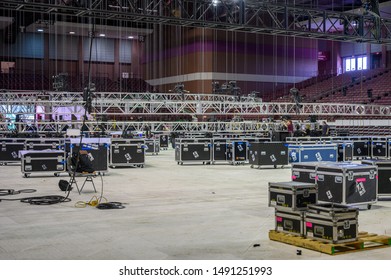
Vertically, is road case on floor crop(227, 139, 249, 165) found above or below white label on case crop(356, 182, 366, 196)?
above

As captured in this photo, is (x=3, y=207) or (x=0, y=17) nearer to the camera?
(x=3, y=207)

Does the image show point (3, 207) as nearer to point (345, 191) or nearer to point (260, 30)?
point (345, 191)

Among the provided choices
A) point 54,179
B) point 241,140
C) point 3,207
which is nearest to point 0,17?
point 241,140

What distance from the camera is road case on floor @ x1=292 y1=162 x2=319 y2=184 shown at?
1241 centimetres

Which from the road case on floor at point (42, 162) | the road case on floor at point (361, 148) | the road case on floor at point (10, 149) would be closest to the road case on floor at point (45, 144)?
the road case on floor at point (10, 149)

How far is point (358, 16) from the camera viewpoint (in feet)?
81.8

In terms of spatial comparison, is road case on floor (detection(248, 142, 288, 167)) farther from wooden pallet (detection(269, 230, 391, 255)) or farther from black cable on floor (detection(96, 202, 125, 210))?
wooden pallet (detection(269, 230, 391, 255))

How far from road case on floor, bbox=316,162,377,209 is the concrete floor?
35 centimetres

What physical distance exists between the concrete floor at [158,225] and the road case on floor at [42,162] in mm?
1477

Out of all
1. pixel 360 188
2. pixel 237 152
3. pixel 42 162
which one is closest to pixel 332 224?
pixel 360 188

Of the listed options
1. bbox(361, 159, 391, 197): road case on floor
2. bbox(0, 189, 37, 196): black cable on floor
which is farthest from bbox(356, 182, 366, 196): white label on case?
bbox(0, 189, 37, 196): black cable on floor

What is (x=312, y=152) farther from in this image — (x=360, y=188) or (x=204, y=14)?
(x=360, y=188)

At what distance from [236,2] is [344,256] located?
15.6 metres

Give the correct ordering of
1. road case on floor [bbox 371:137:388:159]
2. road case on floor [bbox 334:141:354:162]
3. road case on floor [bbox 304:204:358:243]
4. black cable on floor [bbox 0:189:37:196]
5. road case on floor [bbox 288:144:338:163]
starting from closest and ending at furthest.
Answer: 1. road case on floor [bbox 304:204:358:243]
2. black cable on floor [bbox 0:189:37:196]
3. road case on floor [bbox 288:144:338:163]
4. road case on floor [bbox 334:141:354:162]
5. road case on floor [bbox 371:137:388:159]
